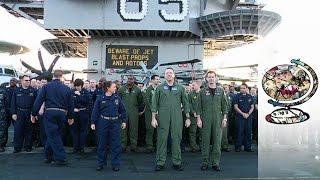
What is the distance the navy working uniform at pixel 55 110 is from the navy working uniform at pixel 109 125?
2.79ft

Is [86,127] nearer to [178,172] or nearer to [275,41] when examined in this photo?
[178,172]

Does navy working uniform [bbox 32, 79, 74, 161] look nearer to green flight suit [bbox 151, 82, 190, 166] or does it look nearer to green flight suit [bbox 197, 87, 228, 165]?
green flight suit [bbox 151, 82, 190, 166]

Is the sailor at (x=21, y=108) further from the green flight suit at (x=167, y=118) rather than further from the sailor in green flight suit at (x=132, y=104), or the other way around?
the green flight suit at (x=167, y=118)

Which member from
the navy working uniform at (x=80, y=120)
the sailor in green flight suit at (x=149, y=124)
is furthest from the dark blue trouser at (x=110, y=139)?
the sailor in green flight suit at (x=149, y=124)

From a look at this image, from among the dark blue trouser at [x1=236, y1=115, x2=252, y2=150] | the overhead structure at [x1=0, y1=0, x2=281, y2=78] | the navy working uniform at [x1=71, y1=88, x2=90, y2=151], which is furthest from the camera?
the overhead structure at [x1=0, y1=0, x2=281, y2=78]

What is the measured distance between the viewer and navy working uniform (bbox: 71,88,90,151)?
10.6 meters

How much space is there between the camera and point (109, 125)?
823 centimetres

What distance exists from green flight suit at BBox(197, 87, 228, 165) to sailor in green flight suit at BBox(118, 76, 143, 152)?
2929 mm

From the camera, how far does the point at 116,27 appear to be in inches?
1116

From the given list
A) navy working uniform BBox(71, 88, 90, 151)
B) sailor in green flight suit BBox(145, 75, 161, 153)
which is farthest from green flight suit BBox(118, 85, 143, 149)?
navy working uniform BBox(71, 88, 90, 151)

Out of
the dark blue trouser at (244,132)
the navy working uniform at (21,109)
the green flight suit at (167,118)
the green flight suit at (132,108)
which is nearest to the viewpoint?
the green flight suit at (167,118)

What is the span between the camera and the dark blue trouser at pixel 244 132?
11297 millimetres

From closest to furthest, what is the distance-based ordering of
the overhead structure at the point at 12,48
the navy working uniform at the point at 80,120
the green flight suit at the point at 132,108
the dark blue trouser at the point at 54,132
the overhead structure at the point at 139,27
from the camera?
the dark blue trouser at the point at 54,132 → the navy working uniform at the point at 80,120 → the green flight suit at the point at 132,108 → the overhead structure at the point at 139,27 → the overhead structure at the point at 12,48

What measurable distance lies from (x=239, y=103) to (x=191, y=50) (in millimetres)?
19397
